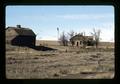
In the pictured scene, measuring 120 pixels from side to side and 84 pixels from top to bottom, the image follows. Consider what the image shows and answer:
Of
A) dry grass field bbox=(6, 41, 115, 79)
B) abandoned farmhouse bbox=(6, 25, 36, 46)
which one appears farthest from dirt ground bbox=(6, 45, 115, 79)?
abandoned farmhouse bbox=(6, 25, 36, 46)

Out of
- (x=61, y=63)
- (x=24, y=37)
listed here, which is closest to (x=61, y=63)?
(x=61, y=63)

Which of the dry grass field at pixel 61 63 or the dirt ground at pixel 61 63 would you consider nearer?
the dry grass field at pixel 61 63

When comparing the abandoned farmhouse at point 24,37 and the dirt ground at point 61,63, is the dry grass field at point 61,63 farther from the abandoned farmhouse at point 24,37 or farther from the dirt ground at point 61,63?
the abandoned farmhouse at point 24,37

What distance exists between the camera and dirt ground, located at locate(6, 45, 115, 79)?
321 centimetres

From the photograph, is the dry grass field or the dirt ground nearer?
the dry grass field

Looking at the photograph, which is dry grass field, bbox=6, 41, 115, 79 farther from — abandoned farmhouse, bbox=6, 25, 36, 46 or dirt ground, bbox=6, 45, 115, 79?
abandoned farmhouse, bbox=6, 25, 36, 46

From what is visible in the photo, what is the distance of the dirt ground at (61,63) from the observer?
321 cm

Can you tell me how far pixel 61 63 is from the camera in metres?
6.59

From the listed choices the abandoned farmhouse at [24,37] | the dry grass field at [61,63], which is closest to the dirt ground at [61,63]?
the dry grass field at [61,63]

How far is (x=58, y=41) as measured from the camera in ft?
11.8
